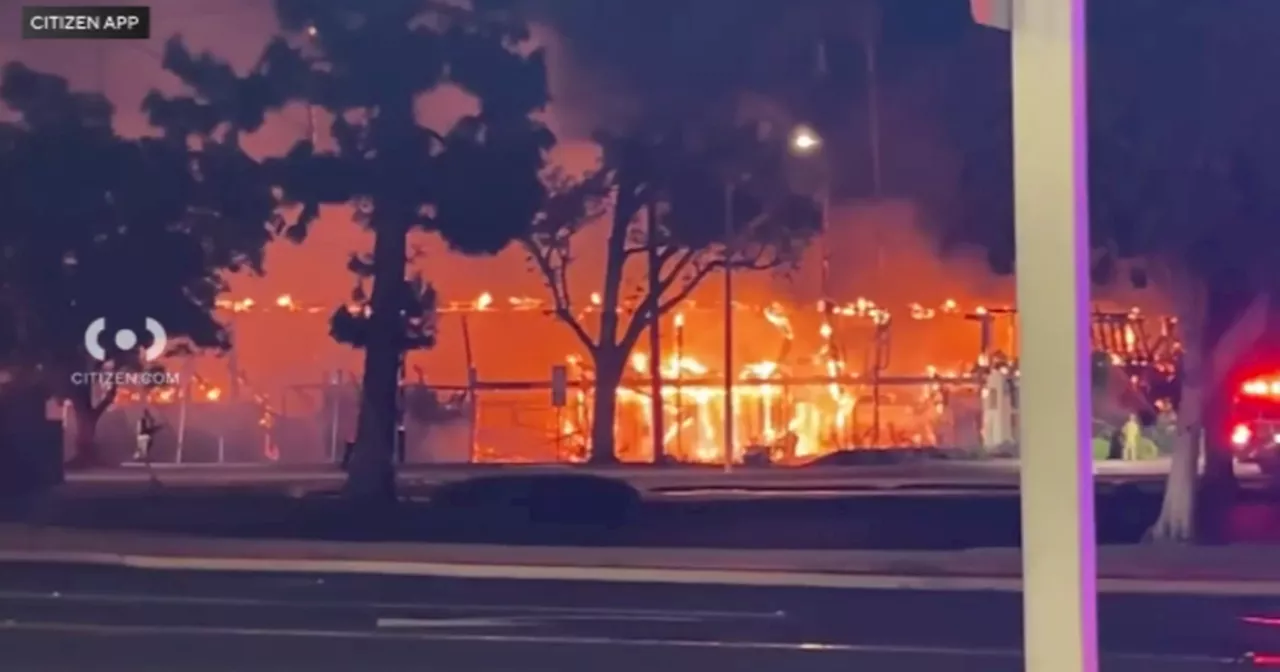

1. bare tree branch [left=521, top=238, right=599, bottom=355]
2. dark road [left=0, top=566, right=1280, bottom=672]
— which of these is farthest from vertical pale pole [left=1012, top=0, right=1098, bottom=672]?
bare tree branch [left=521, top=238, right=599, bottom=355]

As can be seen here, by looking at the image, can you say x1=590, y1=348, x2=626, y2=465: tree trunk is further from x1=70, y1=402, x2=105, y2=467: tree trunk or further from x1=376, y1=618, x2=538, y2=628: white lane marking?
x1=70, y1=402, x2=105, y2=467: tree trunk

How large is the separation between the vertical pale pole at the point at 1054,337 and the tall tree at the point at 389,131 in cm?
82

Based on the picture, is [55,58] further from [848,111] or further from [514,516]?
[848,111]

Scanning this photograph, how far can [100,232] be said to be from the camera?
2650 millimetres

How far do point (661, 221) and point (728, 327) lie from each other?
205mm

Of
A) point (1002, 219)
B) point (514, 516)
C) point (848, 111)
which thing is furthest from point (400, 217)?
point (1002, 219)

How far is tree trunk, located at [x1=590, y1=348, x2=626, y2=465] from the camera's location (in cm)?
246

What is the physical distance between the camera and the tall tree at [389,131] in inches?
98.7

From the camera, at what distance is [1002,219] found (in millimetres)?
2357

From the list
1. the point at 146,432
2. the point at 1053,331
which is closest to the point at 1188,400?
the point at 1053,331

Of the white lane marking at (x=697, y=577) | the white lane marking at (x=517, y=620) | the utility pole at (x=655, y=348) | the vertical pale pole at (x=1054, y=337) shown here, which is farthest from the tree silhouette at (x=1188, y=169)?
the white lane marking at (x=517, y=620)

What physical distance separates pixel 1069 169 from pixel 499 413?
0.98m

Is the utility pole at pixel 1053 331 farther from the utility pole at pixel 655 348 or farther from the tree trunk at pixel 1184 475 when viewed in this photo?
the utility pole at pixel 655 348

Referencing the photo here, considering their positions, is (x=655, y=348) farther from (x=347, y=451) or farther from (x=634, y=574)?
(x=347, y=451)
